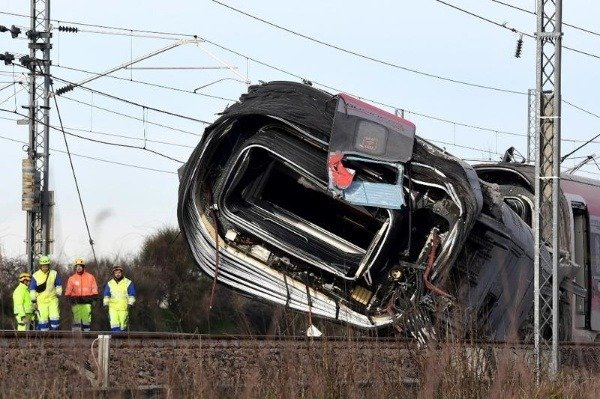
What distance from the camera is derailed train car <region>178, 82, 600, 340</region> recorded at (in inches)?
543

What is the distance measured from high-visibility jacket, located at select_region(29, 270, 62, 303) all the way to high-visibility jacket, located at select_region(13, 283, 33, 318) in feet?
0.60

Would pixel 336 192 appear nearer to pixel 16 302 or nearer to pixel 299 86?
pixel 299 86

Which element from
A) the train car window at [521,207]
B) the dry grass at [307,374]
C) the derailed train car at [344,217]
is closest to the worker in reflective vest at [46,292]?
the derailed train car at [344,217]

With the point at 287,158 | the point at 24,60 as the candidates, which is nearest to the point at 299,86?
the point at 287,158

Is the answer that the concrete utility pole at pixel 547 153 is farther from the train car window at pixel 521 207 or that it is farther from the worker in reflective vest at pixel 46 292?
the worker in reflective vest at pixel 46 292

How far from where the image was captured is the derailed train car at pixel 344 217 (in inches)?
543

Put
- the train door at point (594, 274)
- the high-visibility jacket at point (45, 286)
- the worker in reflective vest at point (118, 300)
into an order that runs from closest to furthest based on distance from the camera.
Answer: the high-visibility jacket at point (45, 286) → the train door at point (594, 274) → the worker in reflective vest at point (118, 300)

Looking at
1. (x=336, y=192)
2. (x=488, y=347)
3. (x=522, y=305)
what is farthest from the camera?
(x=522, y=305)

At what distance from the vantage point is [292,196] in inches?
583

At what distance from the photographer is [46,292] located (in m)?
18.4

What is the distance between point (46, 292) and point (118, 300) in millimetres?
1103

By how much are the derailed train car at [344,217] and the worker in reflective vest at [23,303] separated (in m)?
3.59

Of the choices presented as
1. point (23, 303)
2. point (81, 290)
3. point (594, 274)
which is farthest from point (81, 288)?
point (594, 274)

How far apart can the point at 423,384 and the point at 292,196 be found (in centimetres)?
621
